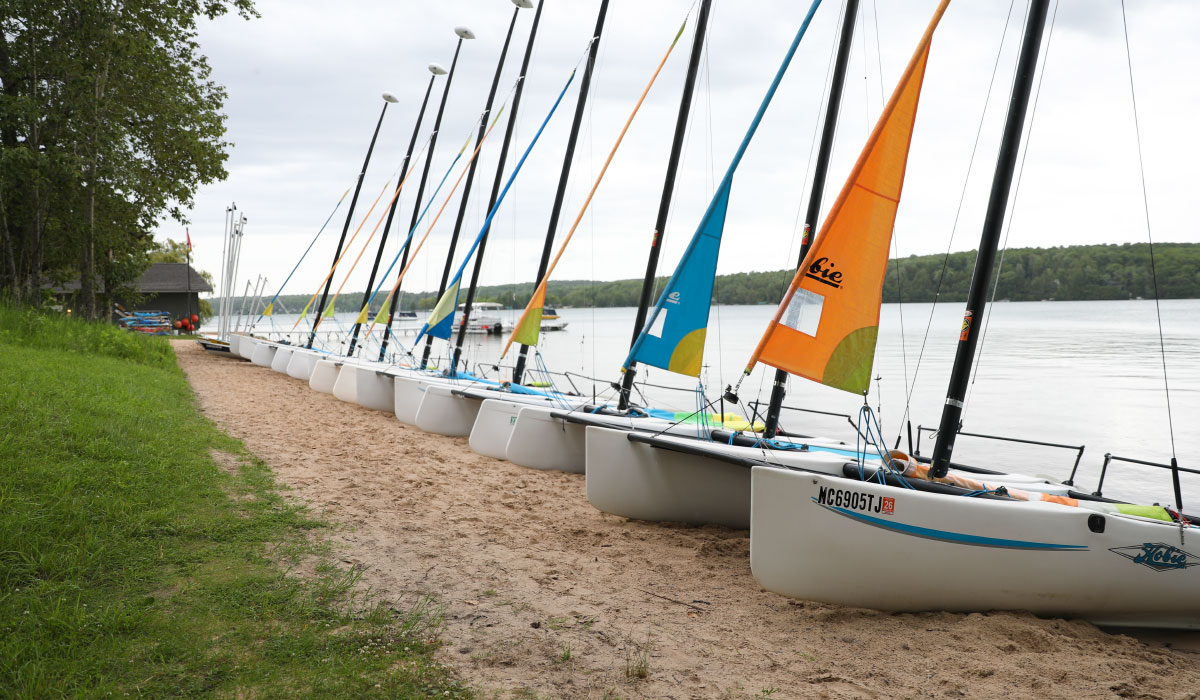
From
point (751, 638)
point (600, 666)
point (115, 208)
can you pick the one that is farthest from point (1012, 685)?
point (115, 208)

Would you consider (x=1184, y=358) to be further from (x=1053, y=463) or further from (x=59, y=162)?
(x=59, y=162)

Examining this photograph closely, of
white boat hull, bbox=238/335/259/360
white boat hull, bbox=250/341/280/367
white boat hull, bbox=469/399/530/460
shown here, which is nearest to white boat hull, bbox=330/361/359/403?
white boat hull, bbox=469/399/530/460

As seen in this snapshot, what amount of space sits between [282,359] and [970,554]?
63.2ft

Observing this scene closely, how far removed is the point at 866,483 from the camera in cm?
425

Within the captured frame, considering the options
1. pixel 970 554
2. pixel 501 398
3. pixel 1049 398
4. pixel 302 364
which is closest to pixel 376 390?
pixel 501 398

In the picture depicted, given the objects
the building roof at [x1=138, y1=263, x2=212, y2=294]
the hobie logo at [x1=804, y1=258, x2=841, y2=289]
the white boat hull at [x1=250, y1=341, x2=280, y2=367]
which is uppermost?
the building roof at [x1=138, y1=263, x2=212, y2=294]

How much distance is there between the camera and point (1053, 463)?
12320mm

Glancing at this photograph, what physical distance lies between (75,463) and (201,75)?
18.0m

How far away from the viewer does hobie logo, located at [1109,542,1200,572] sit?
430cm

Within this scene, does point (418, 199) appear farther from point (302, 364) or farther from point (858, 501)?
point (858, 501)

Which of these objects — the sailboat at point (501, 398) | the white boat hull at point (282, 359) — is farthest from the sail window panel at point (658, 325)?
the white boat hull at point (282, 359)

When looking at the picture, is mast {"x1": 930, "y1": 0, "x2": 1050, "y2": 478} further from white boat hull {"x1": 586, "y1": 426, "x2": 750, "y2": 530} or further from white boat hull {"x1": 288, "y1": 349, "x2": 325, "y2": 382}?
white boat hull {"x1": 288, "y1": 349, "x2": 325, "y2": 382}

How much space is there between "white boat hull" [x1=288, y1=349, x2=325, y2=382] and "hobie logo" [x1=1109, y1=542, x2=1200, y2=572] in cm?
1715

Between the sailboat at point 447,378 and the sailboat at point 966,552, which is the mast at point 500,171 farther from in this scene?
the sailboat at point 966,552
